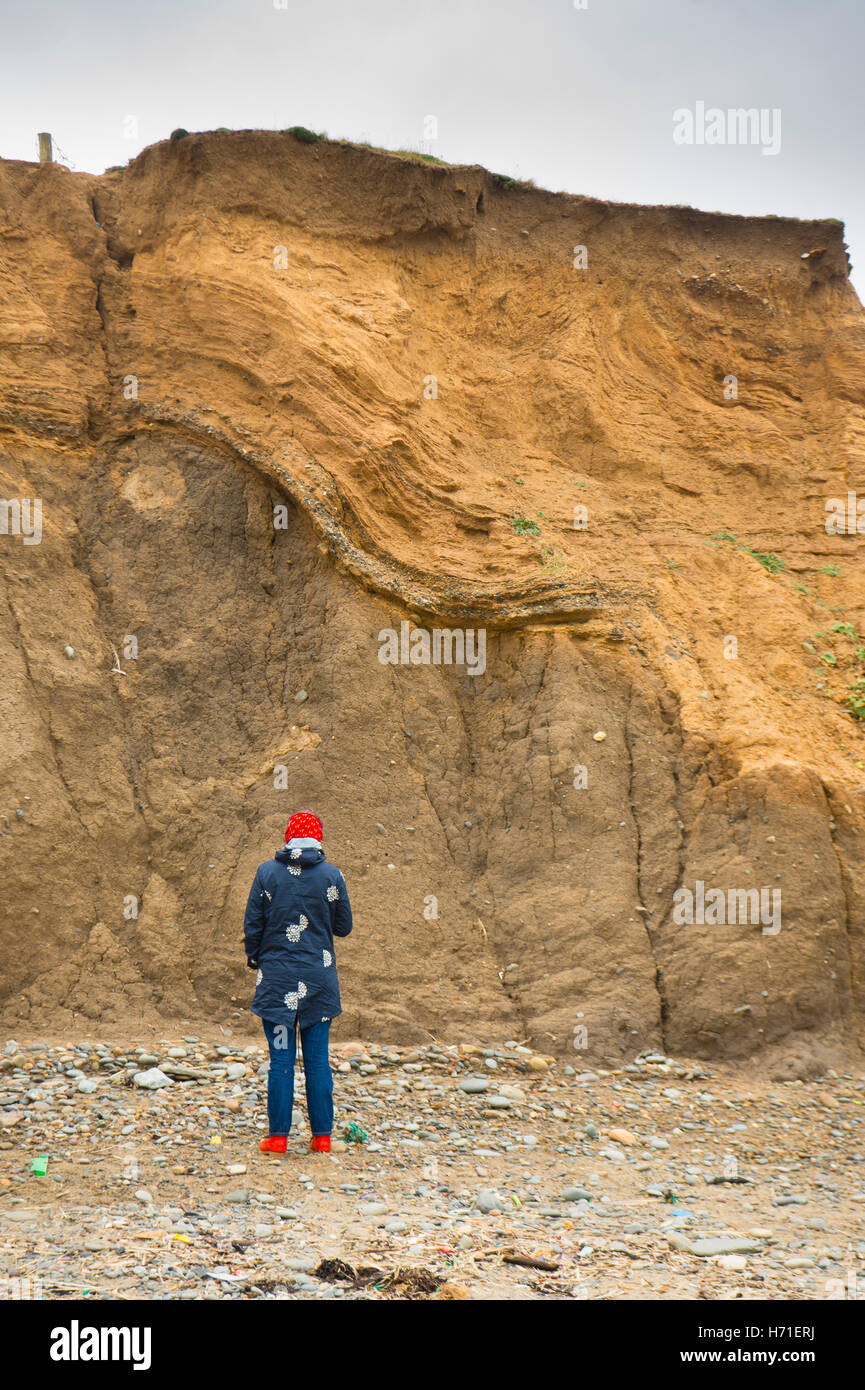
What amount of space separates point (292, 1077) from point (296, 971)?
1.97ft

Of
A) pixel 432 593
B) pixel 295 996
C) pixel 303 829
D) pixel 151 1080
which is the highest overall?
pixel 432 593

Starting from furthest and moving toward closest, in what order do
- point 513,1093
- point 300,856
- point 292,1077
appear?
point 513,1093
point 300,856
point 292,1077

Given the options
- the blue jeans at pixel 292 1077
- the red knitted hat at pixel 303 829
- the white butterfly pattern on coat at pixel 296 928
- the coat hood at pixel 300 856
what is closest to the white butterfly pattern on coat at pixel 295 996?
the blue jeans at pixel 292 1077

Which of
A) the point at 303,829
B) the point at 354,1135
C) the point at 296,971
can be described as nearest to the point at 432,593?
the point at 303,829

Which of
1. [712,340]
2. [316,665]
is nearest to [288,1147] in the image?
[316,665]

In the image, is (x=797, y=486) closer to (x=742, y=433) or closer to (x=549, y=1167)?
(x=742, y=433)

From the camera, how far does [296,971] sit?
20.7 ft

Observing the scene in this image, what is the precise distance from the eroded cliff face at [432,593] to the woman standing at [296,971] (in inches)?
71.2

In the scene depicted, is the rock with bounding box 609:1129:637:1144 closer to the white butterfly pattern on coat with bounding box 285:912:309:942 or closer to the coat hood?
the white butterfly pattern on coat with bounding box 285:912:309:942

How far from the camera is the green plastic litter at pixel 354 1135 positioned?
660 cm

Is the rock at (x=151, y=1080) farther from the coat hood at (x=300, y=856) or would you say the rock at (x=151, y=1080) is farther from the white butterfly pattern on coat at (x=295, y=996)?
the coat hood at (x=300, y=856)

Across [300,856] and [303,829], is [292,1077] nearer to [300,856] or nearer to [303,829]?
[300,856]

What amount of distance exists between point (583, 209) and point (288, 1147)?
10.7 m

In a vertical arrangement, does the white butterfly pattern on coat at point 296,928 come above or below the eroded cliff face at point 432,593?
below
